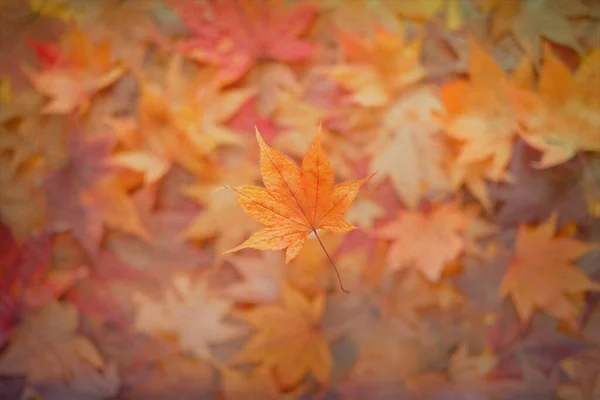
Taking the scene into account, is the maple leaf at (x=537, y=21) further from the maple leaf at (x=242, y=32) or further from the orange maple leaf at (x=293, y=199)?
the orange maple leaf at (x=293, y=199)

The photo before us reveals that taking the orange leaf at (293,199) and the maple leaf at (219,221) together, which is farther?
the maple leaf at (219,221)

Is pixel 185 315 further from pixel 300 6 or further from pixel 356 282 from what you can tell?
pixel 300 6

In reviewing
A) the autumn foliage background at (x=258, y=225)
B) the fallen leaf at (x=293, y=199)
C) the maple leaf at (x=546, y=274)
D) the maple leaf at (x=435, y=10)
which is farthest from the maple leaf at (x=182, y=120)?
the maple leaf at (x=546, y=274)

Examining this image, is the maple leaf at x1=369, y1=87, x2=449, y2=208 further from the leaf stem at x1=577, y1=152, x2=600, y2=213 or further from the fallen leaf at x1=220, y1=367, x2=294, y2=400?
the fallen leaf at x1=220, y1=367, x2=294, y2=400

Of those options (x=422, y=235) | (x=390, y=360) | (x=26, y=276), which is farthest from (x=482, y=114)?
(x=26, y=276)

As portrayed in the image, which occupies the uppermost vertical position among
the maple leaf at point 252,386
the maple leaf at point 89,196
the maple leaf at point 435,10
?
the maple leaf at point 435,10

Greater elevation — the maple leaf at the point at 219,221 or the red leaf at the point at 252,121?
the red leaf at the point at 252,121

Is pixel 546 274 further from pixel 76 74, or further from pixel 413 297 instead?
pixel 76 74

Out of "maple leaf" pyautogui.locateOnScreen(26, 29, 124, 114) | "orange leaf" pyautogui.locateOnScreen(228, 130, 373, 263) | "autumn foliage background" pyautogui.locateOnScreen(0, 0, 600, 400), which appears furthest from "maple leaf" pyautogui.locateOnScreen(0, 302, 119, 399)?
"orange leaf" pyautogui.locateOnScreen(228, 130, 373, 263)
